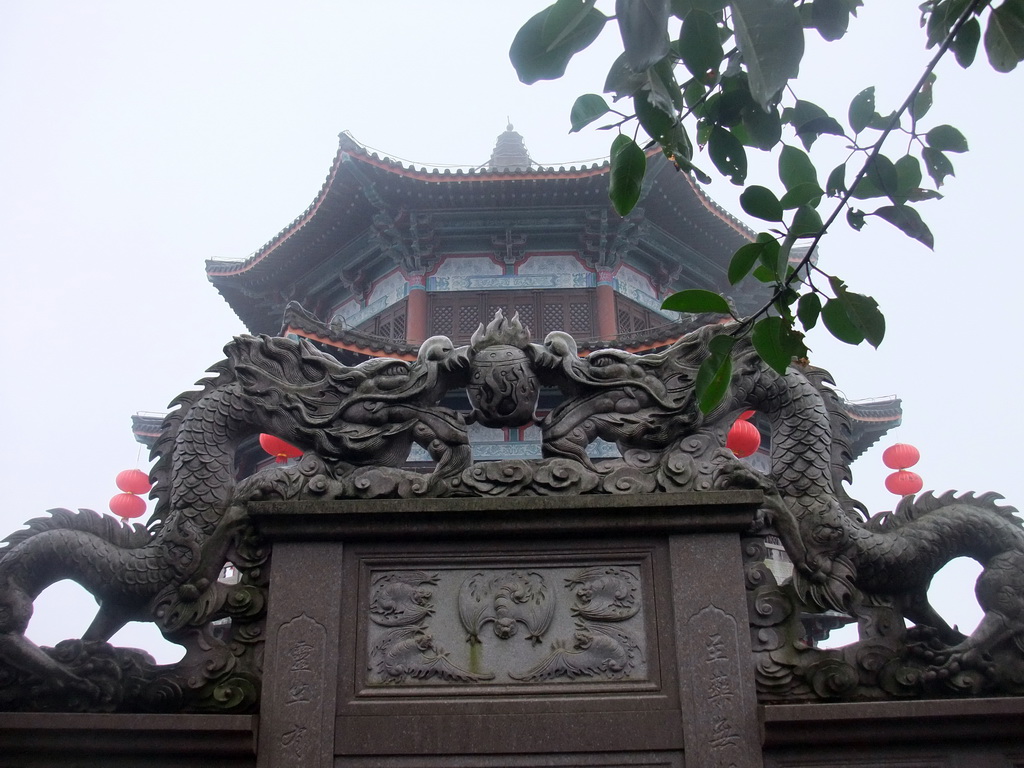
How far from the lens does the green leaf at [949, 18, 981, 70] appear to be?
250cm

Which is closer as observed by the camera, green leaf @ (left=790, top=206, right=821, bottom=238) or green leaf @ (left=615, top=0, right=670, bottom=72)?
green leaf @ (left=615, top=0, right=670, bottom=72)

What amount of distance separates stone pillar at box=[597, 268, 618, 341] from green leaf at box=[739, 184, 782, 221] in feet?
44.7

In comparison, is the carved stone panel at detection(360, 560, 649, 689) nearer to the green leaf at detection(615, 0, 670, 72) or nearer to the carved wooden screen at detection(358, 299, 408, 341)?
the green leaf at detection(615, 0, 670, 72)

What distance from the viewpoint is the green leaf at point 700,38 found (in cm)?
237

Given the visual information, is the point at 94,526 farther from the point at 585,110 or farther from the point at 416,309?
the point at 416,309

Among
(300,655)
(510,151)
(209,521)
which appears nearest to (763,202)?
(300,655)

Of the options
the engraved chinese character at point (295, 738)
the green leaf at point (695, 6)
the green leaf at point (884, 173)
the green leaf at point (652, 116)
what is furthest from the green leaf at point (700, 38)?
the engraved chinese character at point (295, 738)

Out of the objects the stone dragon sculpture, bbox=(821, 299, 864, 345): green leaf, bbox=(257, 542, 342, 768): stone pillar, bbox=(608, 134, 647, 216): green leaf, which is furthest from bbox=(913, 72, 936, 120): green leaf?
bbox=(257, 542, 342, 768): stone pillar

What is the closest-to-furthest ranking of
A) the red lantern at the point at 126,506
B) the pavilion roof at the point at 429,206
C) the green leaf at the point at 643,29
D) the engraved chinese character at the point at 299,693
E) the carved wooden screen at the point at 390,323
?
the green leaf at the point at 643,29 < the engraved chinese character at the point at 299,693 < the red lantern at the point at 126,506 < the pavilion roof at the point at 429,206 < the carved wooden screen at the point at 390,323

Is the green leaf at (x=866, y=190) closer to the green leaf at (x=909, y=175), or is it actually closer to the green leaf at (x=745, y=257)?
the green leaf at (x=909, y=175)

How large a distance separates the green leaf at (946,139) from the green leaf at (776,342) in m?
0.69

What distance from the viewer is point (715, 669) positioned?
4090 mm

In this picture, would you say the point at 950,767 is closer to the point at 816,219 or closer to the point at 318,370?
the point at 816,219

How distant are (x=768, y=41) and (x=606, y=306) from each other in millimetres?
14676
